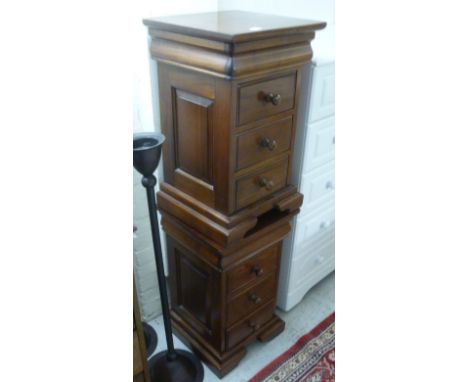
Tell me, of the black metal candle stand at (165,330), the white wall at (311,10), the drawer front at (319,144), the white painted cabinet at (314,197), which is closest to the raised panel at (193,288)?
the black metal candle stand at (165,330)

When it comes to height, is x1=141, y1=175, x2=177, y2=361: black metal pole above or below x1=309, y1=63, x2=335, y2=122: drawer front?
below

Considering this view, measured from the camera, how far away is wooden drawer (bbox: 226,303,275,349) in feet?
4.44

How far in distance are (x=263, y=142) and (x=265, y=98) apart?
0.41 ft

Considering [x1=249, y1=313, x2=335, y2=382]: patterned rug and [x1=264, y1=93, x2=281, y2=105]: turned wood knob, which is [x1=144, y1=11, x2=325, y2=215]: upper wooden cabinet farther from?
[x1=249, y1=313, x2=335, y2=382]: patterned rug

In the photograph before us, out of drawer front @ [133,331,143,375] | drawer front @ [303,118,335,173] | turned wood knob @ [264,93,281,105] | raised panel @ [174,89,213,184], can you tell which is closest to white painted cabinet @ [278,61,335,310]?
drawer front @ [303,118,335,173]

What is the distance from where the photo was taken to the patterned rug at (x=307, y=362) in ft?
4.58

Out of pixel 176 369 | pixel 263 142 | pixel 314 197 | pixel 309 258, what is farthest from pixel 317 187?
pixel 176 369

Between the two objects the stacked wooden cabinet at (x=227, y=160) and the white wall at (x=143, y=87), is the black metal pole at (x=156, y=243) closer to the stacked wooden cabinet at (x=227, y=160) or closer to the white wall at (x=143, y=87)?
the stacked wooden cabinet at (x=227, y=160)

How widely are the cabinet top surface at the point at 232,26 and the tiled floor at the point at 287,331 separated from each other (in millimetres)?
1156

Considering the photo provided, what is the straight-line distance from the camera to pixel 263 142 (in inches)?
41.6

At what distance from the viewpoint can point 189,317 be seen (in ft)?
4.77
